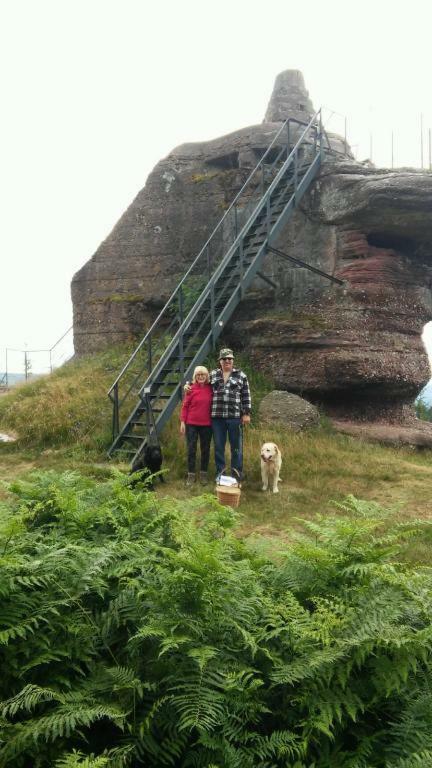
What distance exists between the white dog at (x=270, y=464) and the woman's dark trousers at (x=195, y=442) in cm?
96

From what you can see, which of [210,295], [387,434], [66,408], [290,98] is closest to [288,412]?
[387,434]

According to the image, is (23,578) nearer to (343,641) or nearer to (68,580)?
(68,580)

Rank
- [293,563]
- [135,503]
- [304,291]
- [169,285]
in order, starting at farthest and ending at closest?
[169,285], [304,291], [135,503], [293,563]

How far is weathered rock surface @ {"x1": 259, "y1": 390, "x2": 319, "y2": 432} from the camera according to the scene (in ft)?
38.3

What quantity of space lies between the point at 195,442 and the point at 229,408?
34.8 inches

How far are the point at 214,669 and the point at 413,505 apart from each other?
611 cm

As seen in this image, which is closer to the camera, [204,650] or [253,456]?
[204,650]

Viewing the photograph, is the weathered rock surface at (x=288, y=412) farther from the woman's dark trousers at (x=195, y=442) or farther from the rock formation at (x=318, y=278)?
the woman's dark trousers at (x=195, y=442)

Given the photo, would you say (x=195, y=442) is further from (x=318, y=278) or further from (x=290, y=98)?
(x=290, y=98)

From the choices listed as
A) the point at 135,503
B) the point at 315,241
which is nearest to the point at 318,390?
the point at 315,241

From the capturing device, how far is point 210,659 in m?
2.62

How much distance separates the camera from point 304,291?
13766mm

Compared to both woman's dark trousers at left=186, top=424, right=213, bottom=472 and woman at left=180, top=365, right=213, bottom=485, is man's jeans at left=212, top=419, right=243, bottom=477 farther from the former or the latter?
woman's dark trousers at left=186, top=424, right=213, bottom=472

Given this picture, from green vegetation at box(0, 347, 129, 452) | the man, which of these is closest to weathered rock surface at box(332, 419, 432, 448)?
the man
